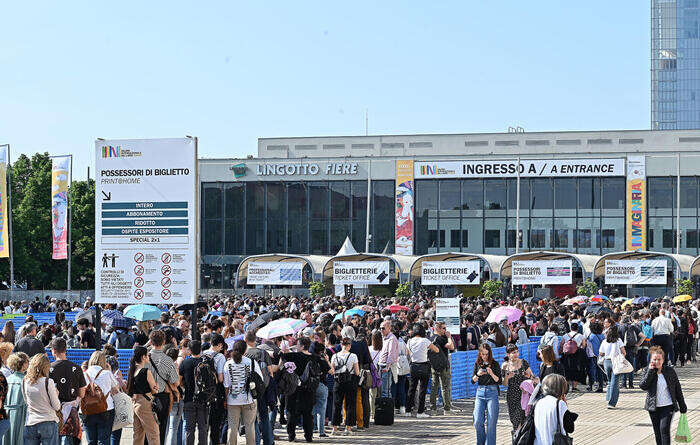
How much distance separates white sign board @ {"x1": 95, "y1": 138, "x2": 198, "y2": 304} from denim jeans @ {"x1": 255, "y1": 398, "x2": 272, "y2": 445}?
1956mm

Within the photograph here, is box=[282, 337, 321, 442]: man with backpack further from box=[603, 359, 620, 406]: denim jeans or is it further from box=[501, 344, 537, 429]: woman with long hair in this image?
box=[603, 359, 620, 406]: denim jeans

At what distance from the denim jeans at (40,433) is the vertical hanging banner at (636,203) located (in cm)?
5605

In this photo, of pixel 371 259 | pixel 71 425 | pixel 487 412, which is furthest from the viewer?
pixel 371 259

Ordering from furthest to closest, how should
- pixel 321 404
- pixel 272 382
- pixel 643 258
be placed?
pixel 643 258, pixel 321 404, pixel 272 382

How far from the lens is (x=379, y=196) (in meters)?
68.6

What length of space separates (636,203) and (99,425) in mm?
55427

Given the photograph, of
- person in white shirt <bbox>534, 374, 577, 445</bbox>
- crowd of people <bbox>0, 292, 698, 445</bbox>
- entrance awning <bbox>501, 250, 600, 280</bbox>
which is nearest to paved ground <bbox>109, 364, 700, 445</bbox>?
crowd of people <bbox>0, 292, 698, 445</bbox>

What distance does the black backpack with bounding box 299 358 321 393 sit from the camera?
51.2ft

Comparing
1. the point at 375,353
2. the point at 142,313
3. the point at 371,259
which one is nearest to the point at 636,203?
the point at 371,259

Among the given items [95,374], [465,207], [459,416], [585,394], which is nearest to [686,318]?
[585,394]

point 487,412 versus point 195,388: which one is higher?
point 195,388

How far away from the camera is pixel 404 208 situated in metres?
67.1

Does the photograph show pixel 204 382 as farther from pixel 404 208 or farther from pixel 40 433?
pixel 404 208

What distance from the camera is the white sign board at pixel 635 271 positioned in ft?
150
